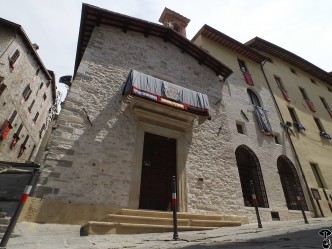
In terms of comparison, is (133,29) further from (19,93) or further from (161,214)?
(19,93)

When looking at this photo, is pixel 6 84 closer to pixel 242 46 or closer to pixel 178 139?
pixel 178 139

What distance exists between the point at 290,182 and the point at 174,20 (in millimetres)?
12752

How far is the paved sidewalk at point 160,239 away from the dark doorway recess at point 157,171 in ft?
8.00

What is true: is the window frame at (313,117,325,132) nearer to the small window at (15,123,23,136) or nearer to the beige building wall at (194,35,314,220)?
the beige building wall at (194,35,314,220)

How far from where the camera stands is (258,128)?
12.2m

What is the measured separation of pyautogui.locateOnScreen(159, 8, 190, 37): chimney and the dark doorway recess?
33.7ft

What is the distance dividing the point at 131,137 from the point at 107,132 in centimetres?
87

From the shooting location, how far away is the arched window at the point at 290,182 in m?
11.2

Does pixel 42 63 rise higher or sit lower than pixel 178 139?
higher

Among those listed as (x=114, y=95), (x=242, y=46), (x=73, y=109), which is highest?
(x=242, y=46)

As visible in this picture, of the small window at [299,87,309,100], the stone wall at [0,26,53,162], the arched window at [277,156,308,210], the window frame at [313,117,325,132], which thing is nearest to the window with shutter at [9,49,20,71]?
the stone wall at [0,26,53,162]

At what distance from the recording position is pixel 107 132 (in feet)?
24.6

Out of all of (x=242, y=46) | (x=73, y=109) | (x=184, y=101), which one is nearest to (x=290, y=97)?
(x=242, y=46)

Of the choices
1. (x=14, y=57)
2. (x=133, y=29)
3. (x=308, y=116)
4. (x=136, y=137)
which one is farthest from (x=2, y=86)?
(x=308, y=116)
